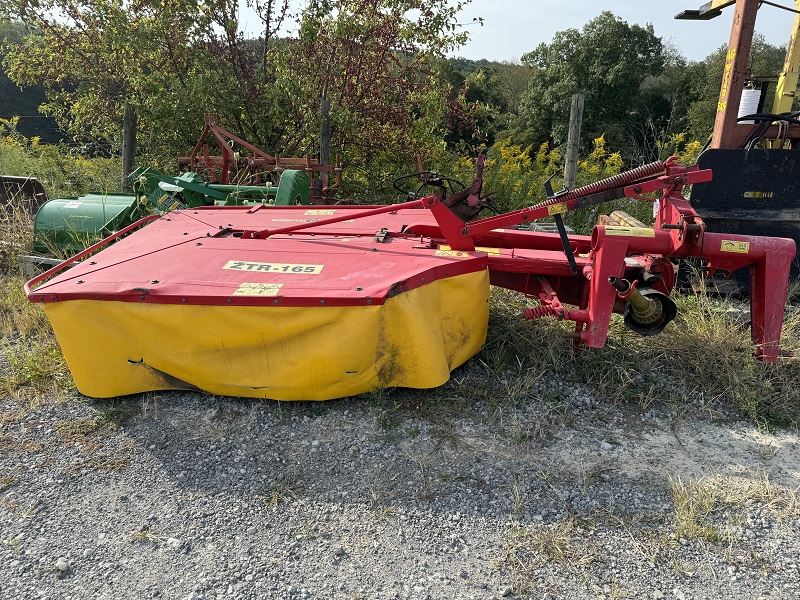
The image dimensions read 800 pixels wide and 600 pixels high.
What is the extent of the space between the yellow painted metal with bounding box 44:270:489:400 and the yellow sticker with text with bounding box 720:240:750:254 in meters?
1.17

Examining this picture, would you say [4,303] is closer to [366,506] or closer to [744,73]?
[366,506]

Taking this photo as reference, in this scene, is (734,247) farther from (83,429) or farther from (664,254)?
(83,429)

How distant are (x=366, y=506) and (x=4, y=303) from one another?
350 centimetres

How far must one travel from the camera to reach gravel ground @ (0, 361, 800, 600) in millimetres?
1869

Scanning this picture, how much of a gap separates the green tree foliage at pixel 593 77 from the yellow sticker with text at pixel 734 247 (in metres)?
23.1

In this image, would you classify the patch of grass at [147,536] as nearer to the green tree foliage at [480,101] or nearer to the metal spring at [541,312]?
the metal spring at [541,312]

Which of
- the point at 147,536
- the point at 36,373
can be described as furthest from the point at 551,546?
the point at 36,373

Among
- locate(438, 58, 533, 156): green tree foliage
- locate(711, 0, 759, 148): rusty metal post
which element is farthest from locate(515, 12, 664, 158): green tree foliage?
locate(711, 0, 759, 148): rusty metal post

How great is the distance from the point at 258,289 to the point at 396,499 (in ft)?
3.69

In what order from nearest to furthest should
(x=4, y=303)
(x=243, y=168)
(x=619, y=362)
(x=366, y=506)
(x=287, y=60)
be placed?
(x=366, y=506), (x=619, y=362), (x=4, y=303), (x=243, y=168), (x=287, y=60)

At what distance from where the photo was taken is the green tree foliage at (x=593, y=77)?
83.5ft

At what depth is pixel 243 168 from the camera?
20.6ft

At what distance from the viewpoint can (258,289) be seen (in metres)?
2.64

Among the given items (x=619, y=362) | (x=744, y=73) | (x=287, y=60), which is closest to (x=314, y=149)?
(x=287, y=60)
